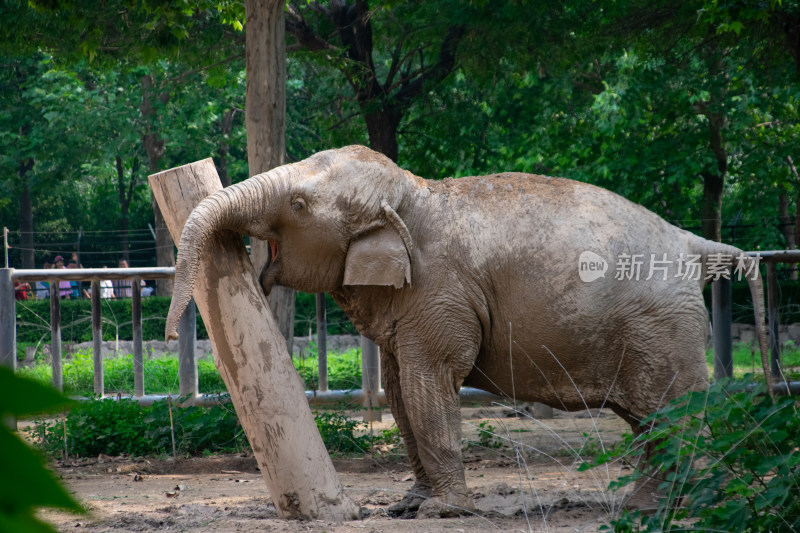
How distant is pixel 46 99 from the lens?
69.6ft

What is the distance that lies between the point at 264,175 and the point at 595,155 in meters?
13.3

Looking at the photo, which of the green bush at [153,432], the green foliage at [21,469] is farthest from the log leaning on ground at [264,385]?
the green foliage at [21,469]

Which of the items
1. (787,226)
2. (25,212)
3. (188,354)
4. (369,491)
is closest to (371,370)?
(188,354)

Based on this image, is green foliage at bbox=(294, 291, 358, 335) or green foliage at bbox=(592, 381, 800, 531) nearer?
green foliage at bbox=(592, 381, 800, 531)

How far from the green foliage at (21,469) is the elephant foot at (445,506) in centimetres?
437

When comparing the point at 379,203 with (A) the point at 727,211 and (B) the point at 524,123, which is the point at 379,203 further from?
(A) the point at 727,211

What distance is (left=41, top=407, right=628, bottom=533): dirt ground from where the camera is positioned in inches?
172

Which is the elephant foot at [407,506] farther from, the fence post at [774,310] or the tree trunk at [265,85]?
the fence post at [774,310]

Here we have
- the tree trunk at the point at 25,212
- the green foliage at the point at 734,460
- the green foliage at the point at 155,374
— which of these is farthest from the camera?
the tree trunk at the point at 25,212

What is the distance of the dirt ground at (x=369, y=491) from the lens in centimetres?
438

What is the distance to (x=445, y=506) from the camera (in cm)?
468

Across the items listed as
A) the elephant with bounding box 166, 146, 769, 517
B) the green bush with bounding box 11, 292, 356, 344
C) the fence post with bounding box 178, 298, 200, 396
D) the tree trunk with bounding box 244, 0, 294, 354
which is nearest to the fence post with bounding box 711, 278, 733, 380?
the elephant with bounding box 166, 146, 769, 517

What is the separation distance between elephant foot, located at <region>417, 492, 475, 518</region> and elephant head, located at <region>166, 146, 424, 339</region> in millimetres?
1198

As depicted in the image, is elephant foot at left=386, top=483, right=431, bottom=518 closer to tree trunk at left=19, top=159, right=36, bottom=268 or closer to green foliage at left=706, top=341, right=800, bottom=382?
green foliage at left=706, top=341, right=800, bottom=382
